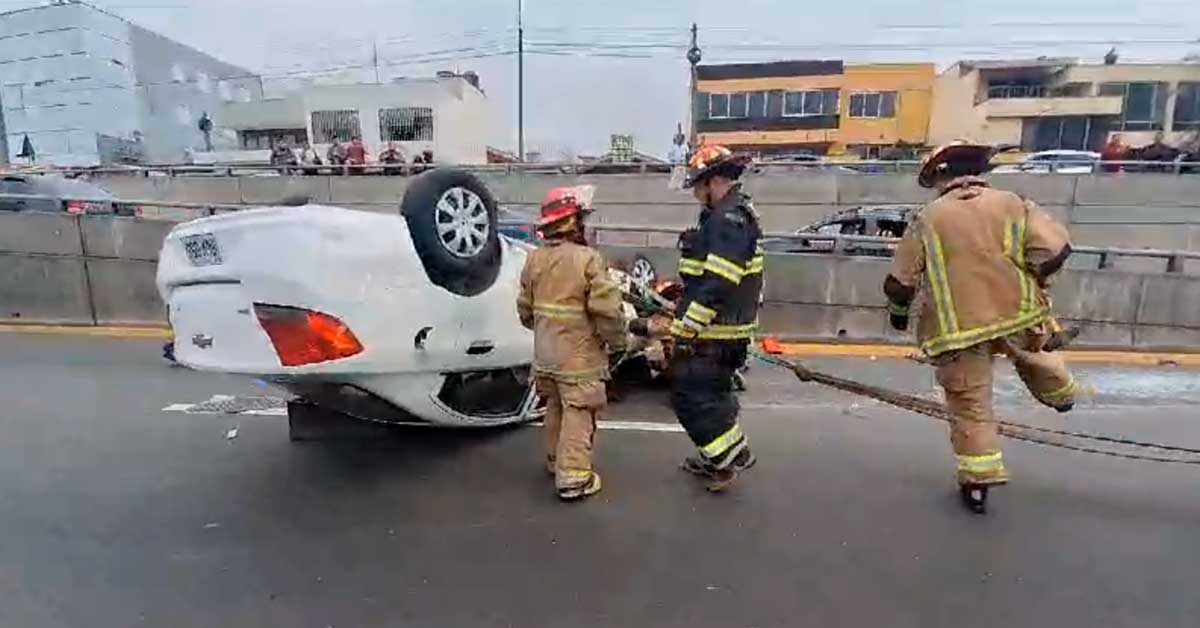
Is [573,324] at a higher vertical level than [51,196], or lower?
lower

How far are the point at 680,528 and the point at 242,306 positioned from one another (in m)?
1.95

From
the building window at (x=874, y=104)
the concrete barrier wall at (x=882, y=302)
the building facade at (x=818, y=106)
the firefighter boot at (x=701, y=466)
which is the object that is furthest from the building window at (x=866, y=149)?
the firefighter boot at (x=701, y=466)

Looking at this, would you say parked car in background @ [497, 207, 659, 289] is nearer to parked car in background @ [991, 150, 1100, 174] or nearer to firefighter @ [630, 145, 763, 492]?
firefighter @ [630, 145, 763, 492]

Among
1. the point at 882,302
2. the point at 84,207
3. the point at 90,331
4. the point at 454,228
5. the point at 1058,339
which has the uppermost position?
the point at 454,228

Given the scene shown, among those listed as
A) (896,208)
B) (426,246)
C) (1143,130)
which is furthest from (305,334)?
(1143,130)

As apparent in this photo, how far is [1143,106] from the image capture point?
130ft

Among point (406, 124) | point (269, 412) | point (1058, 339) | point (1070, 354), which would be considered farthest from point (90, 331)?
point (406, 124)

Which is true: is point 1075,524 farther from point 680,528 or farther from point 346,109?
point 346,109

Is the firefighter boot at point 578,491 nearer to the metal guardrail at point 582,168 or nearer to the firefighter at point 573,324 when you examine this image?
the firefighter at point 573,324

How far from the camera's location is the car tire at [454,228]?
3.17m

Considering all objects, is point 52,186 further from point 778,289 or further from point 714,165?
point 714,165

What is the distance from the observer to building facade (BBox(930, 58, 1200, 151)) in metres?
39.3

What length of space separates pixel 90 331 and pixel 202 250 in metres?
5.55

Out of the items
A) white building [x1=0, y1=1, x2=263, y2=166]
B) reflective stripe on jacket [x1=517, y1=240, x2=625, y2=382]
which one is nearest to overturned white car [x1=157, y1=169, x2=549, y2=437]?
reflective stripe on jacket [x1=517, y1=240, x2=625, y2=382]
